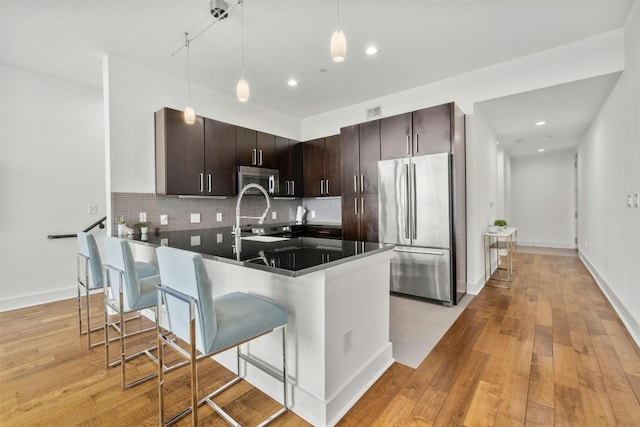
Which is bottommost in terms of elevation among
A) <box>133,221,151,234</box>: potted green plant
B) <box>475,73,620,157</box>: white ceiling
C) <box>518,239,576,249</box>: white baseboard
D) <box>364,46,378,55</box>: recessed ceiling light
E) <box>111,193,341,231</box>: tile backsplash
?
<box>518,239,576,249</box>: white baseboard

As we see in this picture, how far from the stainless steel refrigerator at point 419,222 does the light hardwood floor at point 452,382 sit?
1.99ft

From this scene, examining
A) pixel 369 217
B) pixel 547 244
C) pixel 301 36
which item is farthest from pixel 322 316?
pixel 547 244

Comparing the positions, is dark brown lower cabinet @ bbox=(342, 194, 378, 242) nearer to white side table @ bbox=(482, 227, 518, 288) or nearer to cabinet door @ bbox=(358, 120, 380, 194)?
cabinet door @ bbox=(358, 120, 380, 194)

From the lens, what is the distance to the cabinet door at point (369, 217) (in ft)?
12.9

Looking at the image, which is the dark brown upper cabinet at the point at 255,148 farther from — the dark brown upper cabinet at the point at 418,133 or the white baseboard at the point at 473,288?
the white baseboard at the point at 473,288

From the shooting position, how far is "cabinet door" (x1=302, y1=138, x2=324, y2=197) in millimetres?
5035

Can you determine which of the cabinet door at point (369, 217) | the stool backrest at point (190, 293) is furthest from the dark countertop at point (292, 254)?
the cabinet door at point (369, 217)

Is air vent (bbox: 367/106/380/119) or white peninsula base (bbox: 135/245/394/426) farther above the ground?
air vent (bbox: 367/106/380/119)

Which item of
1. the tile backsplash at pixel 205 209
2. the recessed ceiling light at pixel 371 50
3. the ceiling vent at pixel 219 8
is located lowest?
the tile backsplash at pixel 205 209

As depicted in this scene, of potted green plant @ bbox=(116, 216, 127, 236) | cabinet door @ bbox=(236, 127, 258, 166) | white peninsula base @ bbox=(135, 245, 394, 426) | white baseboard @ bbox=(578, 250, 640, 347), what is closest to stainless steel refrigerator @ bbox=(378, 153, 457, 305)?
white baseboard @ bbox=(578, 250, 640, 347)

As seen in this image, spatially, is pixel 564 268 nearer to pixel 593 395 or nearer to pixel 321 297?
pixel 593 395

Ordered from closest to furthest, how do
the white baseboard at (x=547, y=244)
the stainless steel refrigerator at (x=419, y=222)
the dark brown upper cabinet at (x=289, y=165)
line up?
the stainless steel refrigerator at (x=419, y=222)
the dark brown upper cabinet at (x=289, y=165)
the white baseboard at (x=547, y=244)

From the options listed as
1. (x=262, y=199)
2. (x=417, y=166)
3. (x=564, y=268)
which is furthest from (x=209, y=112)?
(x=564, y=268)

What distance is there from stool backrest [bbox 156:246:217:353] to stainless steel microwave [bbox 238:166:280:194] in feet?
8.86
